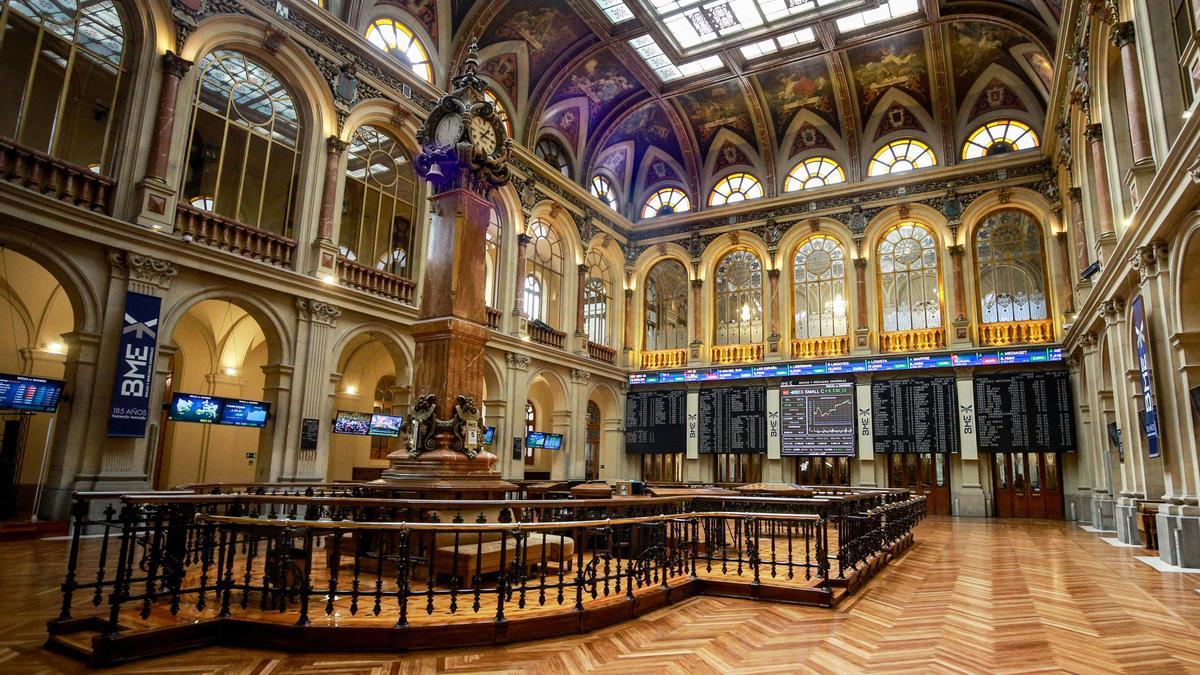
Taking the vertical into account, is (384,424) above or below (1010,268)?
below

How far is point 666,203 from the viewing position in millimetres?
23500

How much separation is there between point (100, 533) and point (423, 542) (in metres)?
6.77

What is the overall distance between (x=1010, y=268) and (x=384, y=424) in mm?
16681

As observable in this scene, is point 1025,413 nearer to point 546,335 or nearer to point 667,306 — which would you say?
point 667,306

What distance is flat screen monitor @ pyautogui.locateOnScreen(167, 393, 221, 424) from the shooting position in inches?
428

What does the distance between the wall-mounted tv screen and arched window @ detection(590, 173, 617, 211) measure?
15.4 meters

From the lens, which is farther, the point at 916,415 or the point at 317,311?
the point at 916,415

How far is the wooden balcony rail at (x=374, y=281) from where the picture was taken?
13.3 m

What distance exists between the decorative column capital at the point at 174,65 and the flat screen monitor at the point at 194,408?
5158mm

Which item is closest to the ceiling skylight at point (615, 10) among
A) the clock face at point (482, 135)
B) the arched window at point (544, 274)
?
the arched window at point (544, 274)

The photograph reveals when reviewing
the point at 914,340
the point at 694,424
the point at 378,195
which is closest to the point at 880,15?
the point at 914,340

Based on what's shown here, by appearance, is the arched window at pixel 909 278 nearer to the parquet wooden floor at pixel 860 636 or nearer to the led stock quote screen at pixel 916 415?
the led stock quote screen at pixel 916 415

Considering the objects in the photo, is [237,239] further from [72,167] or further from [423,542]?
[423,542]

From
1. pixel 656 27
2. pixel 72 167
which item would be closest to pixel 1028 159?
pixel 656 27
